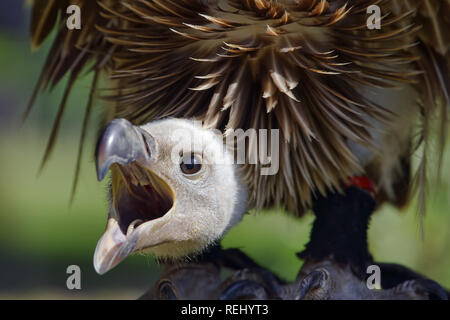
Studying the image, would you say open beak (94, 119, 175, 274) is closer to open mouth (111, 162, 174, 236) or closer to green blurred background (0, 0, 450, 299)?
open mouth (111, 162, 174, 236)

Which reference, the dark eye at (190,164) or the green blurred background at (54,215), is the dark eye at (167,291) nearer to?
the green blurred background at (54,215)

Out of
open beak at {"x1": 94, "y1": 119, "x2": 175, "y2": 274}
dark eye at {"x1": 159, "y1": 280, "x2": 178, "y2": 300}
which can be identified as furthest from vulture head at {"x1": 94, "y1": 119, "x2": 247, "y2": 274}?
dark eye at {"x1": 159, "y1": 280, "x2": 178, "y2": 300}

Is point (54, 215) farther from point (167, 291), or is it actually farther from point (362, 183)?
point (362, 183)

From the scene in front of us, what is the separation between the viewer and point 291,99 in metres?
1.13

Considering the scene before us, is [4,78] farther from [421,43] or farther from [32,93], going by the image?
[421,43]

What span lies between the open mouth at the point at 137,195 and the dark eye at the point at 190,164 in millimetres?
41

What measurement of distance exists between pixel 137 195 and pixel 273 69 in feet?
1.03

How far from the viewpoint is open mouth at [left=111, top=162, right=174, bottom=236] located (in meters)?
1.01

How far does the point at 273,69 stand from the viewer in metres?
1.12

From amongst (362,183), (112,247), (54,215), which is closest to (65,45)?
(54,215)
